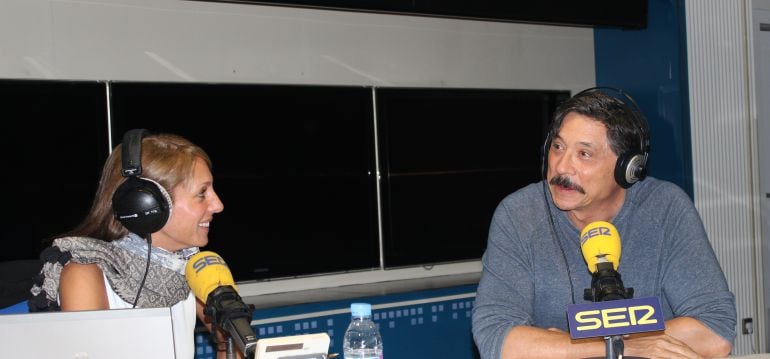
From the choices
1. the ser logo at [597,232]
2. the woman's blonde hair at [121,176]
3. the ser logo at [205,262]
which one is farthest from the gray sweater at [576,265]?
the woman's blonde hair at [121,176]

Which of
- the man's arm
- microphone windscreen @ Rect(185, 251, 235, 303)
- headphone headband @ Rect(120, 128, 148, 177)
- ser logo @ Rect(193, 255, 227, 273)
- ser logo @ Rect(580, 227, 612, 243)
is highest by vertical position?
headphone headband @ Rect(120, 128, 148, 177)

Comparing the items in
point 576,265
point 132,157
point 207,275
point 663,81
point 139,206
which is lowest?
point 576,265

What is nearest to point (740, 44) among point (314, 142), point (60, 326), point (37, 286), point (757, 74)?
point (757, 74)

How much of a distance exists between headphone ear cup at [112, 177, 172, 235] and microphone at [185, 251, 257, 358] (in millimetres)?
276

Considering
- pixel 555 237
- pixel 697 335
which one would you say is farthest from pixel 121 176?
pixel 697 335

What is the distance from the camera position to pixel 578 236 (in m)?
2.06

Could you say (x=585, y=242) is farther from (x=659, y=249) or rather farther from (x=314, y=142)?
(x=314, y=142)

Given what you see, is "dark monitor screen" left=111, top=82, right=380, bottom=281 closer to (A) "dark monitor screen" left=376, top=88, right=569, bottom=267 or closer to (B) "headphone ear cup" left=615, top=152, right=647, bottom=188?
(A) "dark monitor screen" left=376, top=88, right=569, bottom=267

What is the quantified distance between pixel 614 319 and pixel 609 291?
0.06 meters

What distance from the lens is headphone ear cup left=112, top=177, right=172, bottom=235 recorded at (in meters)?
1.80

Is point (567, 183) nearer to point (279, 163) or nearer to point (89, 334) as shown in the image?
point (89, 334)

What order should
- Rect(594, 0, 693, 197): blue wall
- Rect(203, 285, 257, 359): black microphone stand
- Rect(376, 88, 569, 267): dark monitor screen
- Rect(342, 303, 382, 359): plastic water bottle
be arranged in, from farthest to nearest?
Rect(594, 0, 693, 197): blue wall → Rect(376, 88, 569, 267): dark monitor screen → Rect(342, 303, 382, 359): plastic water bottle → Rect(203, 285, 257, 359): black microphone stand

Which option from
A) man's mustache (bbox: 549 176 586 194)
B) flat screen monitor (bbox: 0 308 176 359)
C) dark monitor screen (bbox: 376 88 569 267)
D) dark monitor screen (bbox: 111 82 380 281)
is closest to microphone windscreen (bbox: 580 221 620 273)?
man's mustache (bbox: 549 176 586 194)

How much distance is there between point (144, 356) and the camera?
123cm
